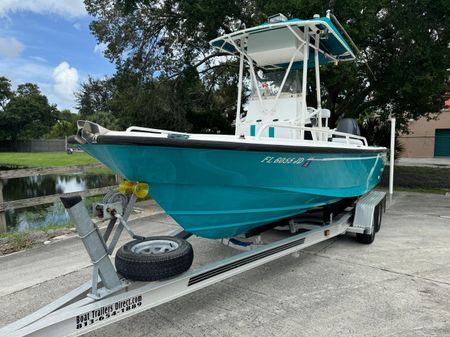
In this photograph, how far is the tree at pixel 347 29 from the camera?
8.21 m

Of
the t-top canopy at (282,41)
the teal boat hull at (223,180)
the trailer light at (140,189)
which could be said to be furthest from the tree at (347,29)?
the trailer light at (140,189)

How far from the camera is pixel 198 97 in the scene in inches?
524

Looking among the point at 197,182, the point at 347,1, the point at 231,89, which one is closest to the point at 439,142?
the point at 231,89

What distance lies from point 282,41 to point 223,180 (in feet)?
8.01

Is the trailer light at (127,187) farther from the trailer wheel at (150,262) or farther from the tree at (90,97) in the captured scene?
the tree at (90,97)

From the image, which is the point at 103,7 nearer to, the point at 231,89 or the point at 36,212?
the point at 231,89

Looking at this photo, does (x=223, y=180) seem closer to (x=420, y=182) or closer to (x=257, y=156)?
(x=257, y=156)

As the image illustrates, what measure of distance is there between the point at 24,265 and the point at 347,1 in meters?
7.66

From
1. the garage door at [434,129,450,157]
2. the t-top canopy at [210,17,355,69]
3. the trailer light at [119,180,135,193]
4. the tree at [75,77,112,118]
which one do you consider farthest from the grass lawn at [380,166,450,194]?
the tree at [75,77,112,118]

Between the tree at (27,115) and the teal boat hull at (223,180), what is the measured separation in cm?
5604

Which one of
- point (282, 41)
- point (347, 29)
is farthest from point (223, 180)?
point (347, 29)

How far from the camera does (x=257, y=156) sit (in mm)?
3219

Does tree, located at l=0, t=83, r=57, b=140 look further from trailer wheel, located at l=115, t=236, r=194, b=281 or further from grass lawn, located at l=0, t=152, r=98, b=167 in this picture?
trailer wheel, located at l=115, t=236, r=194, b=281

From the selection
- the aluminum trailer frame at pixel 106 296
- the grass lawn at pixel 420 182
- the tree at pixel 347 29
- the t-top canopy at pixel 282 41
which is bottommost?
the grass lawn at pixel 420 182
